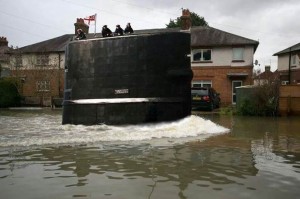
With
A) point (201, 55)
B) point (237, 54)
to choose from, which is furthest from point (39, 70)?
point (237, 54)

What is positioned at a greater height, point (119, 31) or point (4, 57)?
point (4, 57)

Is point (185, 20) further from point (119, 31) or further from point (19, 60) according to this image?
point (119, 31)

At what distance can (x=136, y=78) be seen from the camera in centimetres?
1330

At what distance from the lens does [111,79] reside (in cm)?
1360

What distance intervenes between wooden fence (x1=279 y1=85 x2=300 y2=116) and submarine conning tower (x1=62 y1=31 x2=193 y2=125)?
29.6 feet

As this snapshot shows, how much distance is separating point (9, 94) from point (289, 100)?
23319mm

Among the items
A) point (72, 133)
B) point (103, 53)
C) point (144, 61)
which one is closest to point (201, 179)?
point (72, 133)

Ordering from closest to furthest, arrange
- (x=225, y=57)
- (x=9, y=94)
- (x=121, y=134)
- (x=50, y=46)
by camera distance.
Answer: (x=121, y=134) < (x=225, y=57) < (x=9, y=94) < (x=50, y=46)

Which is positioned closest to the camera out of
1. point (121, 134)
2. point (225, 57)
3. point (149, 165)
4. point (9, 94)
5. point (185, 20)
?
point (149, 165)

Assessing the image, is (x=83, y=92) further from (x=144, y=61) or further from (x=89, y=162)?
(x=89, y=162)

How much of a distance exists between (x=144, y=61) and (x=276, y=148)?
5.56 metres

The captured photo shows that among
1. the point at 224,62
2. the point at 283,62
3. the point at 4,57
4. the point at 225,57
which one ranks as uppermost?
the point at 4,57

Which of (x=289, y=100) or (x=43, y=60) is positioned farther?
(x=43, y=60)

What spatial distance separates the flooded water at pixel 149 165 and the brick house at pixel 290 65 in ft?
92.1
